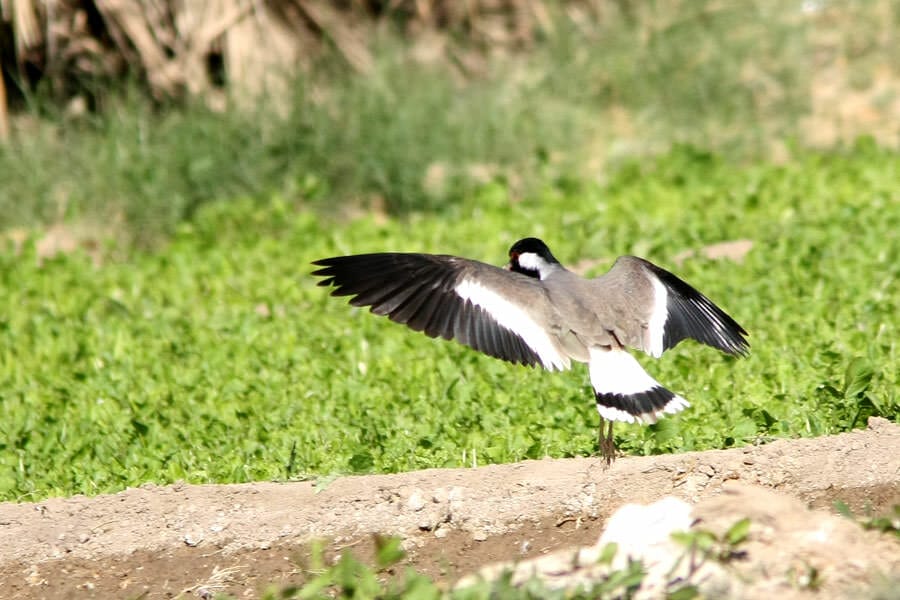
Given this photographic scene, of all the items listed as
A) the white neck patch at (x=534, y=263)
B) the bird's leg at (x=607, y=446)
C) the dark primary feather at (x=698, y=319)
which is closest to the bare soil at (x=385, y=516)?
the bird's leg at (x=607, y=446)

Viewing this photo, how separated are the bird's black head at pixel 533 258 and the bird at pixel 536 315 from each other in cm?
27

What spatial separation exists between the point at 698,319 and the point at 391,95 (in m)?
4.95

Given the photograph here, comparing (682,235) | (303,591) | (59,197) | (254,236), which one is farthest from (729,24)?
(303,591)

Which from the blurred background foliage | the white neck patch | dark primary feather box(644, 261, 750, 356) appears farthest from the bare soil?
the blurred background foliage

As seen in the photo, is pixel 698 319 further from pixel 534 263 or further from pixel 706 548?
pixel 706 548

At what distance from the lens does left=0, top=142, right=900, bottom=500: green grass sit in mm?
5684

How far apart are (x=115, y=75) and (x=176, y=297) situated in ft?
9.64

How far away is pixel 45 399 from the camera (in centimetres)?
675

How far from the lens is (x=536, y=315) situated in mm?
5363

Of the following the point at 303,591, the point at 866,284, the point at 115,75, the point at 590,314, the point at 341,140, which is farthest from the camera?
the point at 115,75

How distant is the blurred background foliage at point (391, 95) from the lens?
9.65 metres

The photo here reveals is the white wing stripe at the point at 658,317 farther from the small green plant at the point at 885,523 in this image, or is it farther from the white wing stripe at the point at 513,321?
the small green plant at the point at 885,523

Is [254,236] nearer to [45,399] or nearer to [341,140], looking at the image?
[341,140]

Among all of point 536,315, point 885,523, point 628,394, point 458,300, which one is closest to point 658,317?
point 536,315
